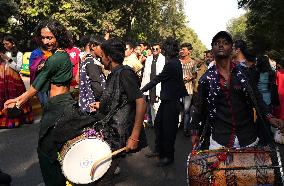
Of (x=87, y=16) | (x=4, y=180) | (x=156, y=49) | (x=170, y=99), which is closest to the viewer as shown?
(x=4, y=180)

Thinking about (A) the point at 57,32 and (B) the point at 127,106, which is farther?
(A) the point at 57,32

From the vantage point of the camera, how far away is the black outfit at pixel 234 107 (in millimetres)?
3520

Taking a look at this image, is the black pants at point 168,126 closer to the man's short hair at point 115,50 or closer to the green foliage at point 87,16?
the man's short hair at point 115,50

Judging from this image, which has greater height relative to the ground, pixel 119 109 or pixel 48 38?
pixel 48 38

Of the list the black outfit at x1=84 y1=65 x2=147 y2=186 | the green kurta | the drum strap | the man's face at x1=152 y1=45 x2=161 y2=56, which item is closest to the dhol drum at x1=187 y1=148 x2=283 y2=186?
the black outfit at x1=84 y1=65 x2=147 y2=186

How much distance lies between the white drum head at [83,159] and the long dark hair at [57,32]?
106cm

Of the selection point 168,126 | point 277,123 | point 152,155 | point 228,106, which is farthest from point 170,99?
point 277,123

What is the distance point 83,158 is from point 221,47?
1473mm

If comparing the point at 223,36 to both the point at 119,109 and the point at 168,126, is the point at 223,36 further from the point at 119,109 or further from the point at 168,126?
the point at 168,126

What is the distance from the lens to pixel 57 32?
3.93 metres

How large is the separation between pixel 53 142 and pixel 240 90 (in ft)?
5.31

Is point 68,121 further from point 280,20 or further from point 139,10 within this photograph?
point 139,10

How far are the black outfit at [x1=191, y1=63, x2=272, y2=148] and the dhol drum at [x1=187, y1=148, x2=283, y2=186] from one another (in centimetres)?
48

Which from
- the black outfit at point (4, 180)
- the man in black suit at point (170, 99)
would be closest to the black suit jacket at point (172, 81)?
the man in black suit at point (170, 99)
